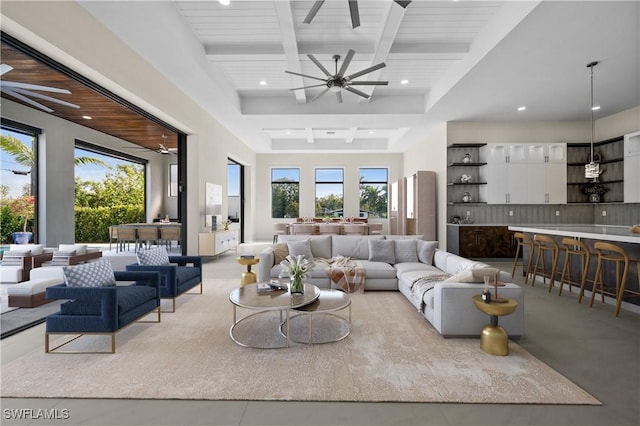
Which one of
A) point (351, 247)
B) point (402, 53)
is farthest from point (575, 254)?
point (402, 53)

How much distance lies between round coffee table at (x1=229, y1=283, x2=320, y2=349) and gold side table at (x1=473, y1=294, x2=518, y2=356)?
1.60 meters

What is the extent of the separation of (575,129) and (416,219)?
174 inches

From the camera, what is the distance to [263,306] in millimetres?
2877

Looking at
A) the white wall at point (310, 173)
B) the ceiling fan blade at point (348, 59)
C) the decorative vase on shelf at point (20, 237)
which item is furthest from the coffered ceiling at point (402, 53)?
the white wall at point (310, 173)

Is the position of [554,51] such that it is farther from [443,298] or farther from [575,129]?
[575,129]

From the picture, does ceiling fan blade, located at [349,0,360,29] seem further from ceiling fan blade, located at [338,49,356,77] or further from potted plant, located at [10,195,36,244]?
potted plant, located at [10,195,36,244]

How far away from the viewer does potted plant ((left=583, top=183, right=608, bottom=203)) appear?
24.5ft

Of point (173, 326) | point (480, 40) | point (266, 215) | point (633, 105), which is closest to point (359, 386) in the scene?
point (173, 326)

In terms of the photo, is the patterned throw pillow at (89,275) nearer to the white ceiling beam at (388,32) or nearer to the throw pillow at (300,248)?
the throw pillow at (300,248)

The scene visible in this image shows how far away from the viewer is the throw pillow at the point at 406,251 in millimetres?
5129

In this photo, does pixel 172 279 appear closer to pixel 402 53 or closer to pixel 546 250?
pixel 402 53

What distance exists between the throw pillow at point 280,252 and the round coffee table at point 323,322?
1.30m

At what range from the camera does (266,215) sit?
1248 centimetres

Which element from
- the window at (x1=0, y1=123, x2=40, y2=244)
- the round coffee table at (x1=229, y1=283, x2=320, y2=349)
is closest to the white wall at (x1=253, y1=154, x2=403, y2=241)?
the window at (x1=0, y1=123, x2=40, y2=244)
